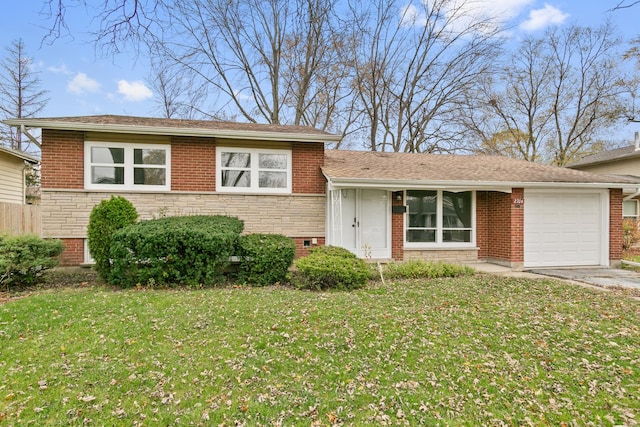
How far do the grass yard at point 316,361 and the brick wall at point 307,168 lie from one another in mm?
4317

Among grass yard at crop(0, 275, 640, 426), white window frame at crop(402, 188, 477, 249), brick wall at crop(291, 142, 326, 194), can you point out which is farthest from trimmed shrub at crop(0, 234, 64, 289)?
white window frame at crop(402, 188, 477, 249)

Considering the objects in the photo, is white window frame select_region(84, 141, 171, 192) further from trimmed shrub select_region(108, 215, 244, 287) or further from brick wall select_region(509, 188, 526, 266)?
brick wall select_region(509, 188, 526, 266)

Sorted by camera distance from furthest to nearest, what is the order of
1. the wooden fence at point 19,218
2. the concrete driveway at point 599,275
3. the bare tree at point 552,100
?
the bare tree at point 552,100
the wooden fence at point 19,218
the concrete driveway at point 599,275

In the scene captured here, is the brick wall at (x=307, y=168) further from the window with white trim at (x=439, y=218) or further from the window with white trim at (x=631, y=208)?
the window with white trim at (x=631, y=208)

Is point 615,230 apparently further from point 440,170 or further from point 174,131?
point 174,131

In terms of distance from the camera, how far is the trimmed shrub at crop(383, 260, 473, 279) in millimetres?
8062

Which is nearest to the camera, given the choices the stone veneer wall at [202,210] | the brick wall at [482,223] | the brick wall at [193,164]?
the stone veneer wall at [202,210]

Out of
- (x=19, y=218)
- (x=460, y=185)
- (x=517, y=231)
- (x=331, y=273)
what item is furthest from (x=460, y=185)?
(x=19, y=218)

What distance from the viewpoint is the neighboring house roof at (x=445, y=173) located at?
8.88 meters

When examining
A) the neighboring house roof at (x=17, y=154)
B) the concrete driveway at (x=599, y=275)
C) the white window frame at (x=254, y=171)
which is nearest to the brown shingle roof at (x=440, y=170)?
the white window frame at (x=254, y=171)

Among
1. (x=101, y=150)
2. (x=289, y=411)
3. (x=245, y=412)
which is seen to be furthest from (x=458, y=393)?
(x=101, y=150)

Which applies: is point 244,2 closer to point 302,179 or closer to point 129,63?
point 302,179

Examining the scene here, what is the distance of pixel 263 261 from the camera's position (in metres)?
7.12

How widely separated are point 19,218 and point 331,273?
39.9 feet
